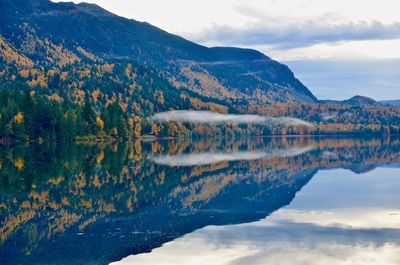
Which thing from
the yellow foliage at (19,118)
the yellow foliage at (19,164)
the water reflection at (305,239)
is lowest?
the yellow foliage at (19,164)

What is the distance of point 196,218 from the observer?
3291cm

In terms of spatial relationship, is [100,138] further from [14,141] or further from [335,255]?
[335,255]

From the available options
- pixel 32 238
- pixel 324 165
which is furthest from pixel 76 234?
pixel 324 165

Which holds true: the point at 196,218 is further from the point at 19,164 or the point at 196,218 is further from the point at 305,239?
the point at 19,164

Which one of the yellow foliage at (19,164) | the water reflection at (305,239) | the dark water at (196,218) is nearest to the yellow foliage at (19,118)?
the yellow foliage at (19,164)

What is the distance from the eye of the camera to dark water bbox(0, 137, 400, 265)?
947 inches

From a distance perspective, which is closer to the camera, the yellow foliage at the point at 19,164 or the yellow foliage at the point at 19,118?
the yellow foliage at the point at 19,164

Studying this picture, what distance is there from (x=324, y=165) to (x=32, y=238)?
A: 53.1 m

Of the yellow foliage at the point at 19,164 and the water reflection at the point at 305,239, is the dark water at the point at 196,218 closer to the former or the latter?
the water reflection at the point at 305,239

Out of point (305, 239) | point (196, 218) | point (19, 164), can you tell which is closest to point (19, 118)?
point (19, 164)

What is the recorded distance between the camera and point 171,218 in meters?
32.9

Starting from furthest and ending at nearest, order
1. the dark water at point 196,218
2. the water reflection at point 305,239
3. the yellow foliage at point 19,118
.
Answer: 1. the yellow foliage at point 19,118
2. the dark water at point 196,218
3. the water reflection at point 305,239

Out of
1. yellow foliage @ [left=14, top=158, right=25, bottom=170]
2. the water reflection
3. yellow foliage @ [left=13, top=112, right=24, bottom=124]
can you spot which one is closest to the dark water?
the water reflection

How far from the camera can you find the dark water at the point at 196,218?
24.1 m
